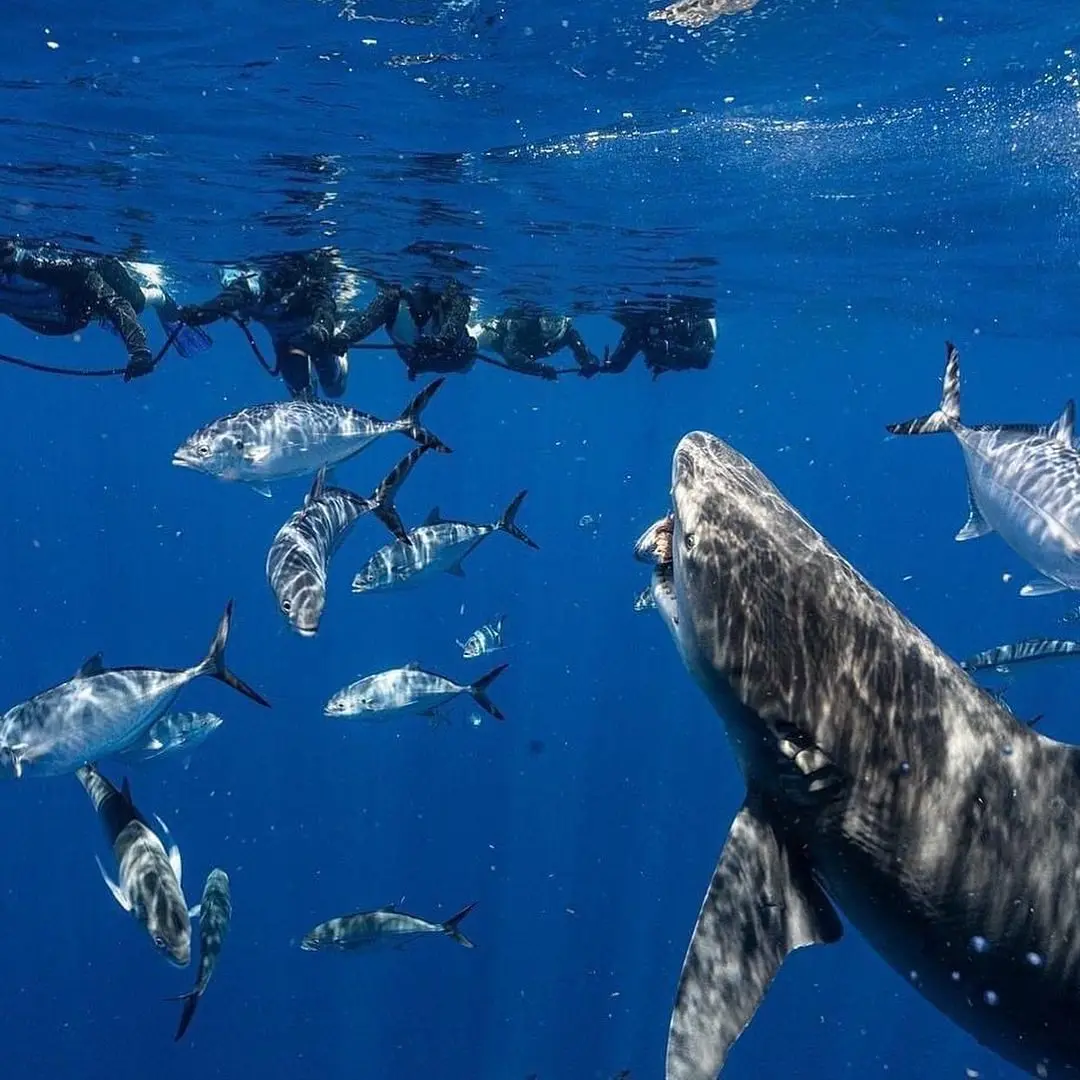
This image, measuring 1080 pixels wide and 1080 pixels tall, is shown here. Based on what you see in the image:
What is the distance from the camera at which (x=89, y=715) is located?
6.34 meters

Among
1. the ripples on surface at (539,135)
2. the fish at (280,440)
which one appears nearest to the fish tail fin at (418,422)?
the fish at (280,440)

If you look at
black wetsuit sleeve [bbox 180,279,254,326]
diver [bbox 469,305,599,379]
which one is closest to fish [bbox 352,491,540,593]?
black wetsuit sleeve [bbox 180,279,254,326]

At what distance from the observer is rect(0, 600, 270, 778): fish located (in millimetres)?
6363

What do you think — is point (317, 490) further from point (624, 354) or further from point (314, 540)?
point (624, 354)

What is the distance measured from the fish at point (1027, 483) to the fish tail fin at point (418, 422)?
148 inches

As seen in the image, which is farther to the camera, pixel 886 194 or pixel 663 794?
pixel 663 794

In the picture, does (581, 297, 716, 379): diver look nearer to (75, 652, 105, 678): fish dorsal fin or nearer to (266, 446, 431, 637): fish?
(266, 446, 431, 637): fish

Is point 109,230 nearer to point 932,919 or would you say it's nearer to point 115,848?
point 115,848

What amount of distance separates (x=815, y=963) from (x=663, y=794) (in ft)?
31.9

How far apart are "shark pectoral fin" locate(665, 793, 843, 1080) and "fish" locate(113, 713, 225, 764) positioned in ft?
22.4

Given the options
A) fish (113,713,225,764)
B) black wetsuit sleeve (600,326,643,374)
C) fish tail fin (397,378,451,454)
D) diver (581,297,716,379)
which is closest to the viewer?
fish tail fin (397,378,451,454)

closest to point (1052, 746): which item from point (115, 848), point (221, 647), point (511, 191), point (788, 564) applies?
point (788, 564)

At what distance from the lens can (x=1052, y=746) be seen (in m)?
3.11

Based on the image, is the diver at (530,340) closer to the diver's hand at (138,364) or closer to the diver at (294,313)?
the diver at (294,313)
